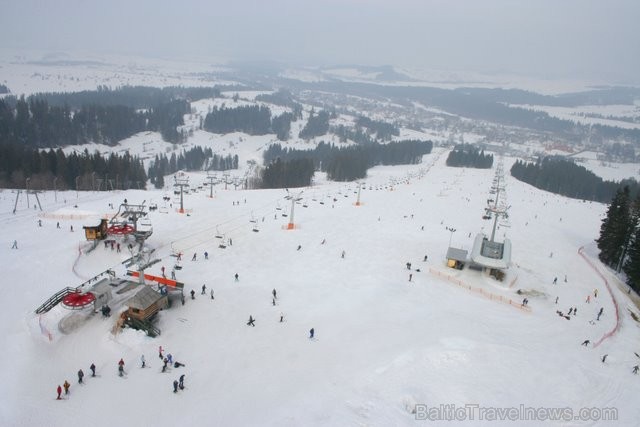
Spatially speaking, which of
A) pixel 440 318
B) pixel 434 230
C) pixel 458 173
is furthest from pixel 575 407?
pixel 458 173

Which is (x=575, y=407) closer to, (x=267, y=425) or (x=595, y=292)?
(x=267, y=425)

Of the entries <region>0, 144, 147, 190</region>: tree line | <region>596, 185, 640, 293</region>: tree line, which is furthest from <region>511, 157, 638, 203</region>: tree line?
<region>0, 144, 147, 190</region>: tree line

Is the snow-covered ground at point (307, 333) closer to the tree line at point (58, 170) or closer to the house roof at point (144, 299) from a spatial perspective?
the house roof at point (144, 299)

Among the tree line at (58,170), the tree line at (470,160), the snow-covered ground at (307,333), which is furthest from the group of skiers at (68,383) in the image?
the tree line at (470,160)

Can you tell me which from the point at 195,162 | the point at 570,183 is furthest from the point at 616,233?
the point at 195,162

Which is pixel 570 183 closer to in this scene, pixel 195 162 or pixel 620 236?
pixel 620 236

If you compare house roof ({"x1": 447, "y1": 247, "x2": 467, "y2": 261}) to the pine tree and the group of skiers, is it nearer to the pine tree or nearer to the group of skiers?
the pine tree
